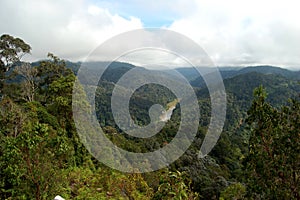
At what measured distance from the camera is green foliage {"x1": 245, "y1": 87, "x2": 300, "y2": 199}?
4.08 meters

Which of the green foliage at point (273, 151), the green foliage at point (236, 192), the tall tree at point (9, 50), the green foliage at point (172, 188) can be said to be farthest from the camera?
the tall tree at point (9, 50)

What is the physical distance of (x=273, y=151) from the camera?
4270 mm

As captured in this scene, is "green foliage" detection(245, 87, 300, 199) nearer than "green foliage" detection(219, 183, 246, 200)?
Yes

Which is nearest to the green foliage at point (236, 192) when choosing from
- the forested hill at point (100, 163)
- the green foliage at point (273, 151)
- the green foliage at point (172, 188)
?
the forested hill at point (100, 163)

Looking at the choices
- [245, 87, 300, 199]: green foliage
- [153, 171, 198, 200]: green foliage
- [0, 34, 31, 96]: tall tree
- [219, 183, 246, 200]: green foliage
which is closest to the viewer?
[245, 87, 300, 199]: green foliage

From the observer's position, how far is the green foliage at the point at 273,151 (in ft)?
13.4

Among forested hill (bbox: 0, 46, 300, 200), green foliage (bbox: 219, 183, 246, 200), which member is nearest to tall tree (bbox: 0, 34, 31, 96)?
forested hill (bbox: 0, 46, 300, 200)

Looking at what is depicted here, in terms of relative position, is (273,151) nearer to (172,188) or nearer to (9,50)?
(172,188)

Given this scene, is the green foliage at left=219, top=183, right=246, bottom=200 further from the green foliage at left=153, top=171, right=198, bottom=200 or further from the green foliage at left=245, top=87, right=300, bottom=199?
the green foliage at left=153, top=171, right=198, bottom=200

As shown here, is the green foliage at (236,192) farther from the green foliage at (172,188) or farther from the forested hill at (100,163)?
the green foliage at (172,188)

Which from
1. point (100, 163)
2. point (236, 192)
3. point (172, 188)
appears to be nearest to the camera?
point (172, 188)

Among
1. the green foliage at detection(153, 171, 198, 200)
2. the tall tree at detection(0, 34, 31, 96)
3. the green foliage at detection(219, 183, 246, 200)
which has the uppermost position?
the tall tree at detection(0, 34, 31, 96)

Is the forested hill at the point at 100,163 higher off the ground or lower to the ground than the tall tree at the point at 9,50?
lower

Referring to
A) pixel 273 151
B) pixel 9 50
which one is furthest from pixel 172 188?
pixel 9 50
